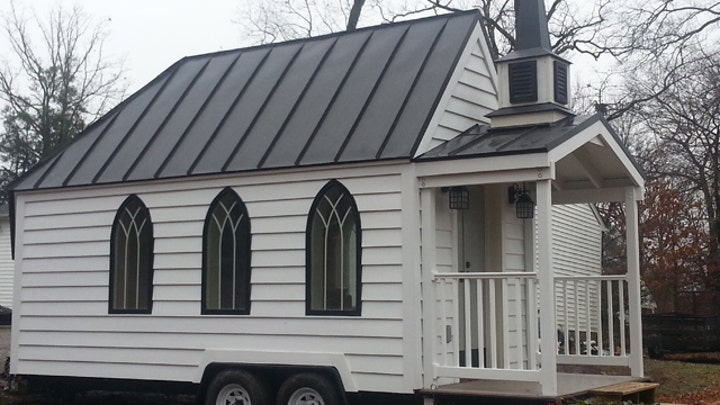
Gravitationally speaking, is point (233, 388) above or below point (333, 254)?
below

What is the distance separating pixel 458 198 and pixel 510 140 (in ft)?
3.45

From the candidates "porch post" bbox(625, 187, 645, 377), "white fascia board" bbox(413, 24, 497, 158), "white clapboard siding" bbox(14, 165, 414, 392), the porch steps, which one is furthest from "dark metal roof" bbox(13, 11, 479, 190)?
the porch steps

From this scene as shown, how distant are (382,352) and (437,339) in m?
0.63

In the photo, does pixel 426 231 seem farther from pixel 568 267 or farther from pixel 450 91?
pixel 568 267

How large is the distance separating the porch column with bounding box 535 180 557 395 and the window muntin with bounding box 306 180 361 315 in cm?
214

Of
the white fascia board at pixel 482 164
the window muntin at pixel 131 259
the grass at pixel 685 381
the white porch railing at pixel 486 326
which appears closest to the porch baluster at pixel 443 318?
the white porch railing at pixel 486 326

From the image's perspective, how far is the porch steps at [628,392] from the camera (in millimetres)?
10688

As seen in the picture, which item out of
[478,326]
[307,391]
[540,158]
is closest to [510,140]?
[540,158]

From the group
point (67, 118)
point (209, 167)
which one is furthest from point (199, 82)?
point (67, 118)

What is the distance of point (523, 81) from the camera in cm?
1196

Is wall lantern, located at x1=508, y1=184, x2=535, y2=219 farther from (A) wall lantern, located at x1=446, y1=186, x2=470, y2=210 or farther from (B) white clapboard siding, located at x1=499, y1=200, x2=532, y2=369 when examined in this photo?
(A) wall lantern, located at x1=446, y1=186, x2=470, y2=210

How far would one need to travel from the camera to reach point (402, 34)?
13.3 meters

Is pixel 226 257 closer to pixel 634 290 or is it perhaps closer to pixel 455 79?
pixel 455 79

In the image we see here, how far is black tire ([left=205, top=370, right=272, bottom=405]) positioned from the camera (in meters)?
11.6
